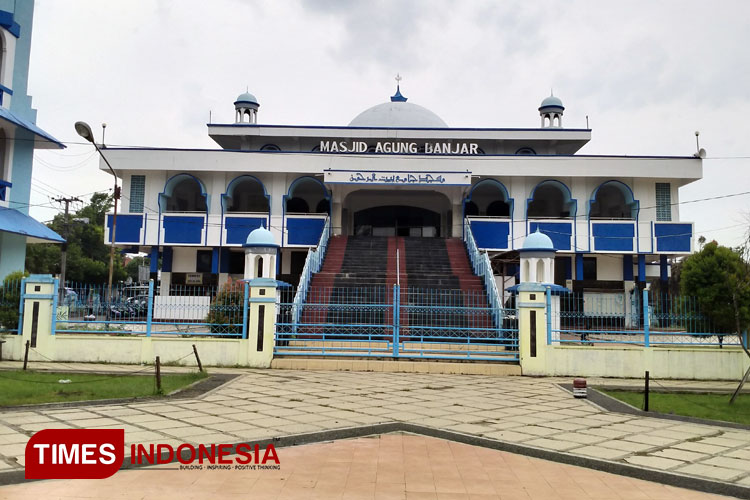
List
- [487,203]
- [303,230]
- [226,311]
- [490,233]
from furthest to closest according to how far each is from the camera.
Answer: [487,203] < [490,233] < [303,230] < [226,311]

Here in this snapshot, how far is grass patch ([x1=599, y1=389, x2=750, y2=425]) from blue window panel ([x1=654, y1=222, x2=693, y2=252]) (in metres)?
13.7

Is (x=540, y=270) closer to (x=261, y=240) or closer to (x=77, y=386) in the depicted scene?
(x=261, y=240)

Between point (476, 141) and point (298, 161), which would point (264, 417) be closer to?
point (298, 161)

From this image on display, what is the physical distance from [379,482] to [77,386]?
6.70m

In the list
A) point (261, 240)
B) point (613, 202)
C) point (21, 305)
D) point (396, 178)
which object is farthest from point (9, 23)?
point (613, 202)

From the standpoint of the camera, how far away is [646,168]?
23.6 metres

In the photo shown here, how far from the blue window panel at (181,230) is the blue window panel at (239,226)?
3.60ft

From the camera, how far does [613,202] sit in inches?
1037

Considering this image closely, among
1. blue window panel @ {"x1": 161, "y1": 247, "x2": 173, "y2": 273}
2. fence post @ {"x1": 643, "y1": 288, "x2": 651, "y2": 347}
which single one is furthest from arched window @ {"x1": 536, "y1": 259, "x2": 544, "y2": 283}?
blue window panel @ {"x1": 161, "y1": 247, "x2": 173, "y2": 273}

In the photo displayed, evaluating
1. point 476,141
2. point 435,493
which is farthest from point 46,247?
point 435,493

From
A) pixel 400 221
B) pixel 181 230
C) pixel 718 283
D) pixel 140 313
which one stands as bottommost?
pixel 140 313

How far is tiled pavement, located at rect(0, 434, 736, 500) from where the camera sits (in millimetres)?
4676

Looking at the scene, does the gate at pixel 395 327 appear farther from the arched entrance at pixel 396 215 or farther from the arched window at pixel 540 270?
the arched entrance at pixel 396 215

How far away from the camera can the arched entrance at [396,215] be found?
27.5 metres
